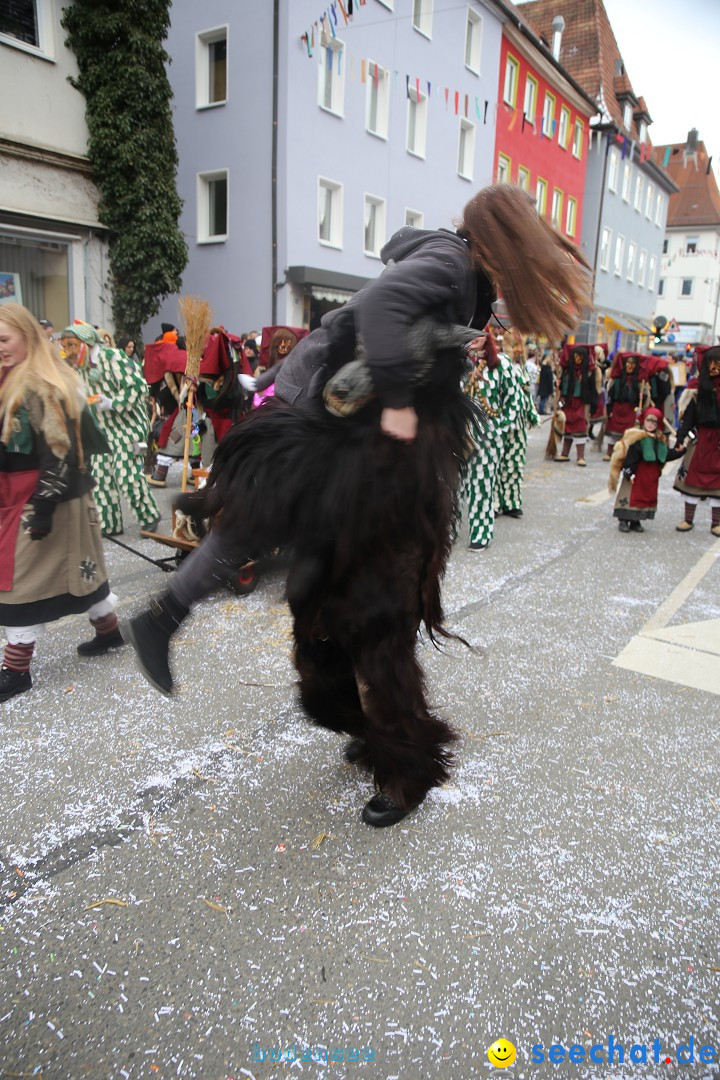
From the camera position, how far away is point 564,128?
1155 inches

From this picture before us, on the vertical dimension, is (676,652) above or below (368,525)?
below

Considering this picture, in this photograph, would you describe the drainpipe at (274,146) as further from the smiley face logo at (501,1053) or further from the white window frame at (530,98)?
the smiley face logo at (501,1053)

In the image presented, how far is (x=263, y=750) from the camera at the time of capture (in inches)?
120

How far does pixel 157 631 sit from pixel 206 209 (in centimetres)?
1894

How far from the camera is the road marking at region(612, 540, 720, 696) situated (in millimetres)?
4035

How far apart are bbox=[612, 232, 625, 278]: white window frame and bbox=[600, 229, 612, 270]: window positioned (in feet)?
3.07

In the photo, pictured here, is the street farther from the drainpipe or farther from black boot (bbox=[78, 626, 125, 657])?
the drainpipe

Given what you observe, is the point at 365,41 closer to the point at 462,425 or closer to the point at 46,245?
the point at 46,245

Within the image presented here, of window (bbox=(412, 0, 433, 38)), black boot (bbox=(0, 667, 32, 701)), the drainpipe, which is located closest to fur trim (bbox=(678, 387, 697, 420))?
black boot (bbox=(0, 667, 32, 701))

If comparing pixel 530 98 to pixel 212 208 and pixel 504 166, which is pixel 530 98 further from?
pixel 212 208

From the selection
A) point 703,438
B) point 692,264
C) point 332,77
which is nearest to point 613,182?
point 332,77

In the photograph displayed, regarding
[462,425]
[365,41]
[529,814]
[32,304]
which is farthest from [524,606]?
[365,41]

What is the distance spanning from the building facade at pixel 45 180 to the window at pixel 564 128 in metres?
21.8

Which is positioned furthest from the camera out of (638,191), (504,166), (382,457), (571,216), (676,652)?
(638,191)
